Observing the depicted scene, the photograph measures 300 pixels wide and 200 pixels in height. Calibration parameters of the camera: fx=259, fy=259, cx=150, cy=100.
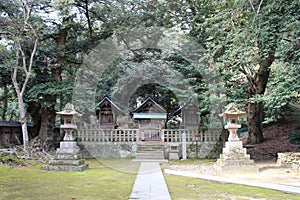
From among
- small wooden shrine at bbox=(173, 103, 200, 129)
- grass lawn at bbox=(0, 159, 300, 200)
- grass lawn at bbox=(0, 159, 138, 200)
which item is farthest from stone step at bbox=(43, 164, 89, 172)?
small wooden shrine at bbox=(173, 103, 200, 129)

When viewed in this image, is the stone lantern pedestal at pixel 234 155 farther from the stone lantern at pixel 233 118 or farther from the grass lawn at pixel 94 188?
the grass lawn at pixel 94 188

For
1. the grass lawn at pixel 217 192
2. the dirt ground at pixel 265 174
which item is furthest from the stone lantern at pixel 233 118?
the grass lawn at pixel 217 192

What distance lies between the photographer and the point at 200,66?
12125mm

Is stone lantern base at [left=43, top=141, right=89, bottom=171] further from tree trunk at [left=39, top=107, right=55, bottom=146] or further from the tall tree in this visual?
tree trunk at [left=39, top=107, right=55, bottom=146]

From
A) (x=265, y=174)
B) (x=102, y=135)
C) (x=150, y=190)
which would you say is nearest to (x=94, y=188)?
(x=150, y=190)

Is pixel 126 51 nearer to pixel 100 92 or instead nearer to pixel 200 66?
pixel 100 92

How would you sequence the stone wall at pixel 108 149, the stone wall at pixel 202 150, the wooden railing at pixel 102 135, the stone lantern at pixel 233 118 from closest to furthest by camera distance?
1. the stone lantern at pixel 233 118
2. the stone wall at pixel 202 150
3. the stone wall at pixel 108 149
4. the wooden railing at pixel 102 135

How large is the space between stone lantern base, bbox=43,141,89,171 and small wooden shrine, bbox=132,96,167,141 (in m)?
6.40

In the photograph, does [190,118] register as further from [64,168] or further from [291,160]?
[64,168]

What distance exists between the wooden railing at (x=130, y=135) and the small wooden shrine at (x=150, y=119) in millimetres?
889

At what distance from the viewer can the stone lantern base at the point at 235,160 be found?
905cm

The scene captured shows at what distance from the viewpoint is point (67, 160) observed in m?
8.84

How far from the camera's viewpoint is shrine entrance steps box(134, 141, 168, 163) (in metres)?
12.9

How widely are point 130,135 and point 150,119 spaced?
5.59ft
